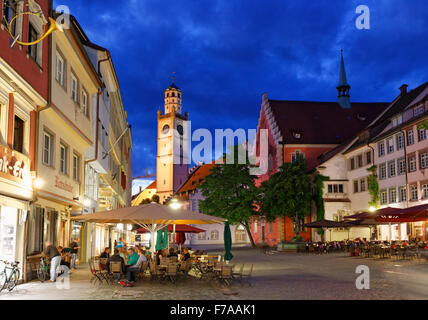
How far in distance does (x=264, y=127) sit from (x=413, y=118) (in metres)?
33.2

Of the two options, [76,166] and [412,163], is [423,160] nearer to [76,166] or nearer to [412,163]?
[412,163]

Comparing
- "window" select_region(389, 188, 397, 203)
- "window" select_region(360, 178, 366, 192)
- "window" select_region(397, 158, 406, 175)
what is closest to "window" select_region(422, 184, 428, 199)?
"window" select_region(397, 158, 406, 175)

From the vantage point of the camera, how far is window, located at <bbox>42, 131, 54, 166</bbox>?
66.4 feet

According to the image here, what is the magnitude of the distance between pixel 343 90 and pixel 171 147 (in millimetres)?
53198

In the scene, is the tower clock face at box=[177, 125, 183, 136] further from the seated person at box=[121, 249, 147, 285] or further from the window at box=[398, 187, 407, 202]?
the seated person at box=[121, 249, 147, 285]

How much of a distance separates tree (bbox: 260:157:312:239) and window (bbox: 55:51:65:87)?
3403 centimetres

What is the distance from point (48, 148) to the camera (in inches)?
822

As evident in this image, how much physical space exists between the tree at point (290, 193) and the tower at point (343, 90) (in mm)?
→ 22661

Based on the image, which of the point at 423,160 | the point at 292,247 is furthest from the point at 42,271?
the point at 292,247

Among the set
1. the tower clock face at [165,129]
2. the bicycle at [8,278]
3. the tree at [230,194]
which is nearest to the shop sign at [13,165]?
the bicycle at [8,278]

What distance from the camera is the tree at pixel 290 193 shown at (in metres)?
52.7

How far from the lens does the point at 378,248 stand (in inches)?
1267

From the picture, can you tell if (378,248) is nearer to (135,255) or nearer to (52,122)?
(135,255)
